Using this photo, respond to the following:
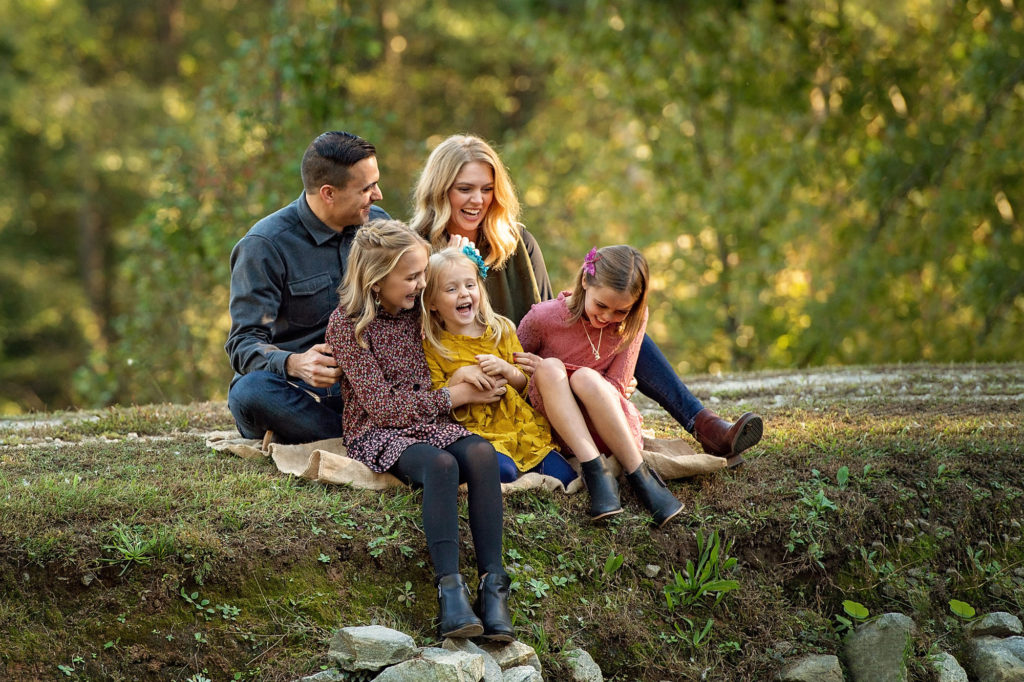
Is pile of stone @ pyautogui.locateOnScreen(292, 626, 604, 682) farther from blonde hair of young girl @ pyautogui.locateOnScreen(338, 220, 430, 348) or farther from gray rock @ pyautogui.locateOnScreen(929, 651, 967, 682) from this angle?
gray rock @ pyautogui.locateOnScreen(929, 651, 967, 682)

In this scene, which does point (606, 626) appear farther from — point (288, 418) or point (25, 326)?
point (25, 326)

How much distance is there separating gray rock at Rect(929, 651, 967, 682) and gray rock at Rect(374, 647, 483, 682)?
5.94 feet

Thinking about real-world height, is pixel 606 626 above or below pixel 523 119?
below

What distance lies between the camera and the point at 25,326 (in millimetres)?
16469

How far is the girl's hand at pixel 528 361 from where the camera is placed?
4.13 meters

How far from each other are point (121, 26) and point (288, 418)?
16.9m

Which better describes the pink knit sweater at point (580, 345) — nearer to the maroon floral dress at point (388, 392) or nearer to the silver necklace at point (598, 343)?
the silver necklace at point (598, 343)

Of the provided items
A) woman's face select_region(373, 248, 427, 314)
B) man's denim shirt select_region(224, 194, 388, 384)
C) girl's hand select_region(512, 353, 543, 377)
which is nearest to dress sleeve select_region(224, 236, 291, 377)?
man's denim shirt select_region(224, 194, 388, 384)

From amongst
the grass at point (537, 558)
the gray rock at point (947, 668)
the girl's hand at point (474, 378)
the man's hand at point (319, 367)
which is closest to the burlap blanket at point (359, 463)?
the grass at point (537, 558)

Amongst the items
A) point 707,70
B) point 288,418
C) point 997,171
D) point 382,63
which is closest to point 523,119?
point 382,63

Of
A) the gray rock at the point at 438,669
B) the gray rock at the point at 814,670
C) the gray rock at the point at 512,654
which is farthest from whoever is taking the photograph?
the gray rock at the point at 814,670

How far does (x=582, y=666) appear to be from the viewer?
3553 millimetres

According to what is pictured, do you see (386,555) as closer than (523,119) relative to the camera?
Yes

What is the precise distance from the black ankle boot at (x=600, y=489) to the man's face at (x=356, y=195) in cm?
149
